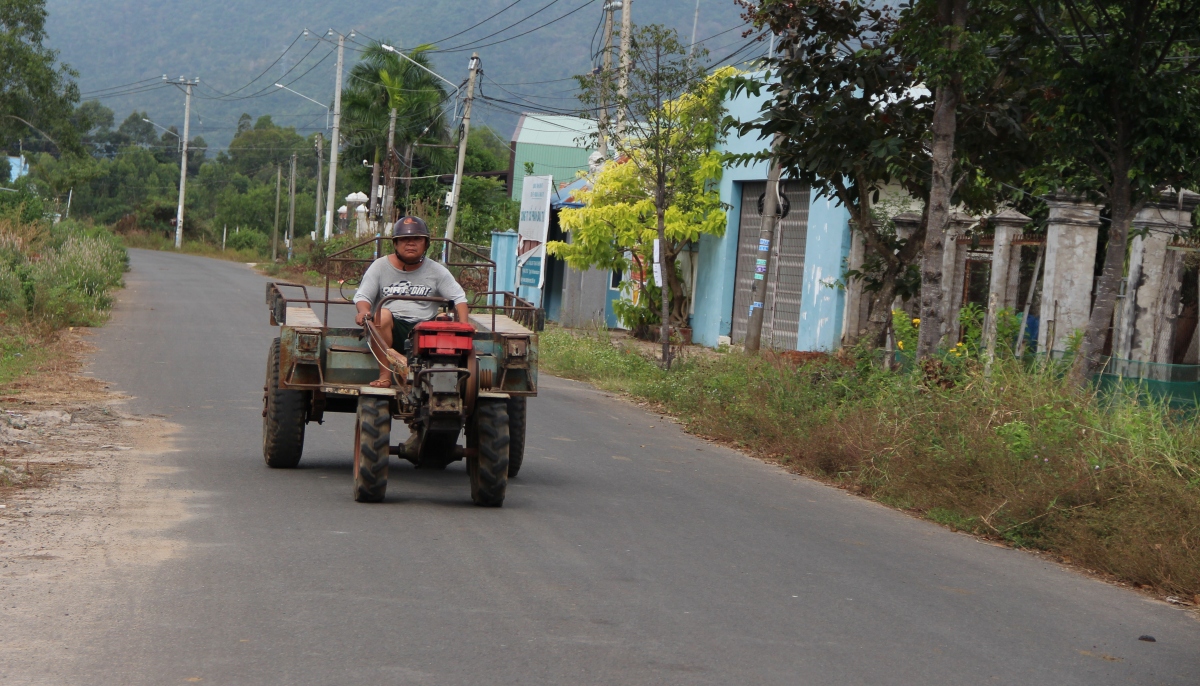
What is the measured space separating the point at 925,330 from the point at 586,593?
23.2 ft

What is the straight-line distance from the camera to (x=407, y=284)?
9.56m

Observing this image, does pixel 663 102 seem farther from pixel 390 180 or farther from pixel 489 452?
pixel 390 180

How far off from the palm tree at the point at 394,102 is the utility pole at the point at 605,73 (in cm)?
2531

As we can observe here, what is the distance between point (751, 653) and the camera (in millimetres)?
5633

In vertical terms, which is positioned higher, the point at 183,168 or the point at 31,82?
the point at 31,82

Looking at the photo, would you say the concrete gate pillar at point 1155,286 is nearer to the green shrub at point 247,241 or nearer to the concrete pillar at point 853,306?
the concrete pillar at point 853,306

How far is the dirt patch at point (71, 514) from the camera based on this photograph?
18.2ft

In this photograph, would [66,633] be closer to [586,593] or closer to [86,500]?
[586,593]

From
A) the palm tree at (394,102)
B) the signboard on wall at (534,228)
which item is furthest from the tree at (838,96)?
the palm tree at (394,102)

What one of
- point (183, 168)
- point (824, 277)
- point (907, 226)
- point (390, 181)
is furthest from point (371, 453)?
point (183, 168)

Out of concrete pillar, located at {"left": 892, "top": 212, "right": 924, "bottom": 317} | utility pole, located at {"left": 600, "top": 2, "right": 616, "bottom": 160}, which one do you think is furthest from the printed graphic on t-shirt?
utility pole, located at {"left": 600, "top": 2, "right": 616, "bottom": 160}

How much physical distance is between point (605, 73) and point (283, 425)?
453 inches

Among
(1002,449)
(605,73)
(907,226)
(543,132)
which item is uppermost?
(543,132)

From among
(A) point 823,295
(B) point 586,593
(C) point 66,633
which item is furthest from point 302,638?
(A) point 823,295
